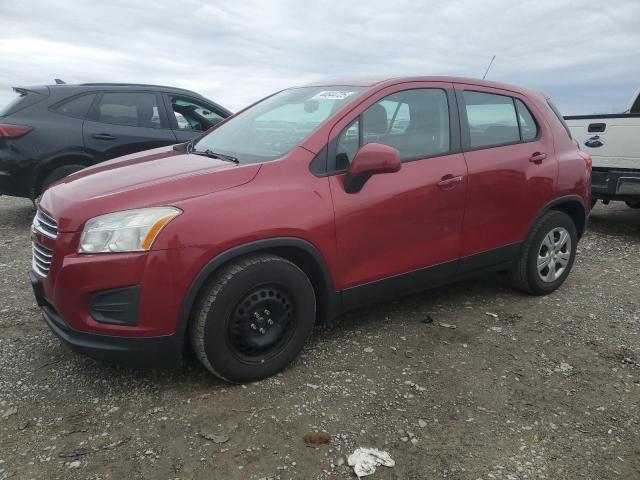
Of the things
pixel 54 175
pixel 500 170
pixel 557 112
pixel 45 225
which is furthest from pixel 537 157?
pixel 54 175

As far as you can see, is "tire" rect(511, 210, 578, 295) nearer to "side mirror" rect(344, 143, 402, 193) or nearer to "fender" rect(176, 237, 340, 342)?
"side mirror" rect(344, 143, 402, 193)

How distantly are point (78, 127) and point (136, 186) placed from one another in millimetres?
4066

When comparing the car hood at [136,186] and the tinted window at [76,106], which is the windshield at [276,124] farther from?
the tinted window at [76,106]

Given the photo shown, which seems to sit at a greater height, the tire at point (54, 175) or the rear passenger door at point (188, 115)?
→ the rear passenger door at point (188, 115)

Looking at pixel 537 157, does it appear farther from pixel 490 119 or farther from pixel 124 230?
pixel 124 230

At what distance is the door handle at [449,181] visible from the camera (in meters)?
3.31

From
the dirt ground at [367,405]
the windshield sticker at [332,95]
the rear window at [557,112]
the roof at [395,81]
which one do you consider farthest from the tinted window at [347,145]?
the rear window at [557,112]

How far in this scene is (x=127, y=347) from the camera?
2471 millimetres

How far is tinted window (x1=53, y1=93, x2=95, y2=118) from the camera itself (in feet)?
19.6

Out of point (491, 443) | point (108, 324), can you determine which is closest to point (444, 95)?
point (491, 443)

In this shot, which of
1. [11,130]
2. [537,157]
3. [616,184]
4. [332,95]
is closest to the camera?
[332,95]

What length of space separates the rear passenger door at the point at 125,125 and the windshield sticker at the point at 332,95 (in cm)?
367

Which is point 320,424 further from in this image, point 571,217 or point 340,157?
point 571,217

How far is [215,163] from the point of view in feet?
9.57
